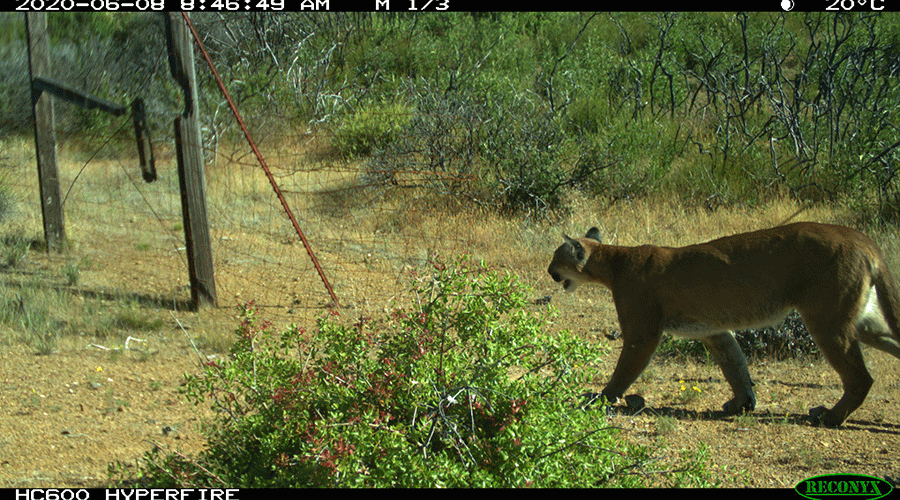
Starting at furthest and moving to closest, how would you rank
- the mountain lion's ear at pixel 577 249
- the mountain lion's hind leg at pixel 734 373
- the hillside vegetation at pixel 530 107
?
the hillside vegetation at pixel 530 107, the mountain lion's ear at pixel 577 249, the mountain lion's hind leg at pixel 734 373

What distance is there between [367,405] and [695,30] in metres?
16.6

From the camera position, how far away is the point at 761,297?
17.9 feet

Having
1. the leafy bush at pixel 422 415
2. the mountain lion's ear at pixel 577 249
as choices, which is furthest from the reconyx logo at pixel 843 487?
the mountain lion's ear at pixel 577 249

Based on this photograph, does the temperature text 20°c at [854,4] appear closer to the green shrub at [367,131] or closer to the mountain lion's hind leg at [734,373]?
the green shrub at [367,131]

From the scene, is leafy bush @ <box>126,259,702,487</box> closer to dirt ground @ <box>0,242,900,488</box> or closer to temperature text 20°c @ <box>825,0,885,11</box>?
dirt ground @ <box>0,242,900,488</box>

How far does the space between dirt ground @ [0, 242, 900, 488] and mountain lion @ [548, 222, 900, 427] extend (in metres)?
0.36

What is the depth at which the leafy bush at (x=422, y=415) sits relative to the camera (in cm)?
346

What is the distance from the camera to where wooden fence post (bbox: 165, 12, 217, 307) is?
22.6ft

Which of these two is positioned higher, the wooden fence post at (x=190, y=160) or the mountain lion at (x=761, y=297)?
the wooden fence post at (x=190, y=160)

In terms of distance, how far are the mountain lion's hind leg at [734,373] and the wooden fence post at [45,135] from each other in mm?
Result: 6953

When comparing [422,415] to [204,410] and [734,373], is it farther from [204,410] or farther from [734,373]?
[734,373]

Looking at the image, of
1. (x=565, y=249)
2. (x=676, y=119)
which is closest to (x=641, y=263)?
(x=565, y=249)

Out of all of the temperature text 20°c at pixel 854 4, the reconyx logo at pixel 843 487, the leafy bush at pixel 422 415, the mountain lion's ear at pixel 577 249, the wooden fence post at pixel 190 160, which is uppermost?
the temperature text 20°c at pixel 854 4

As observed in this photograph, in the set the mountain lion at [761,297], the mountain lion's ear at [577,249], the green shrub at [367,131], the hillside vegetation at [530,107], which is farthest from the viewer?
the green shrub at [367,131]
